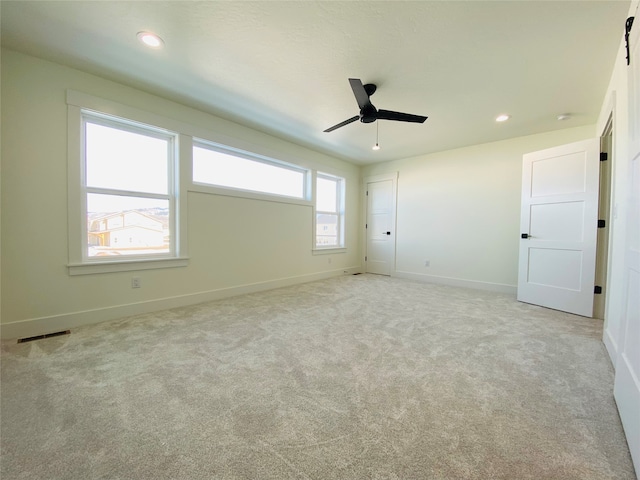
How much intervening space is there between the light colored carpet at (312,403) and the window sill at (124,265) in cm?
59

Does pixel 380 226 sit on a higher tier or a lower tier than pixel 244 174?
lower

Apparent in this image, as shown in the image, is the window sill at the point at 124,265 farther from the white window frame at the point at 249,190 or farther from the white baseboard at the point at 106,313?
the white window frame at the point at 249,190

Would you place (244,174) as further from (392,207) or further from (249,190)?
(392,207)

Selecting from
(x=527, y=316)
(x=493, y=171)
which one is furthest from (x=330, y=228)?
(x=527, y=316)

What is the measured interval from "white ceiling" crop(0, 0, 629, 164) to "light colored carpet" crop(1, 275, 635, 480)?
2507mm

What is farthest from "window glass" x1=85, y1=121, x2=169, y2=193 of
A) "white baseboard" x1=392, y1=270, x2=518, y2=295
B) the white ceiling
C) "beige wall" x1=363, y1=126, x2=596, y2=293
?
"white baseboard" x1=392, y1=270, x2=518, y2=295

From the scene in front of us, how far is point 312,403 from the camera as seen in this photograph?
1.48 meters

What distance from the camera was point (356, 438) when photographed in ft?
4.03

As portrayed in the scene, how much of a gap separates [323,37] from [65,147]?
2678 mm

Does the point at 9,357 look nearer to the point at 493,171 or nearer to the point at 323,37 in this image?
the point at 323,37

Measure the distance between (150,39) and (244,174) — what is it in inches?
81.1

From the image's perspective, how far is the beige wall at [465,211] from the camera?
4195 mm

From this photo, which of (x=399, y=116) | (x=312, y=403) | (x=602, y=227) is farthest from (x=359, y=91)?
(x=602, y=227)

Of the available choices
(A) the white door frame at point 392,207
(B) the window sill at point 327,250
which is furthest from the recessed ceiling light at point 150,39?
(A) the white door frame at point 392,207
